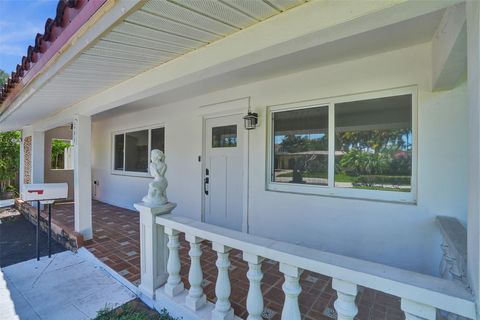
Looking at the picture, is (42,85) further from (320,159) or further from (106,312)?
(320,159)

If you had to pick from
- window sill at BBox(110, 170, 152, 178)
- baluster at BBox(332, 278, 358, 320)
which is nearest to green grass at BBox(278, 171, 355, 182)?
baluster at BBox(332, 278, 358, 320)

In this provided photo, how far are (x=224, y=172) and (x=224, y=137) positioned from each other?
25.2 inches

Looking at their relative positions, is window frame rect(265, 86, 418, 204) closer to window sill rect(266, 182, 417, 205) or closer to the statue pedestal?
window sill rect(266, 182, 417, 205)

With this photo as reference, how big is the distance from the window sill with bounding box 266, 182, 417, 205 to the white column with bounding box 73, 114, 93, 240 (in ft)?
9.60

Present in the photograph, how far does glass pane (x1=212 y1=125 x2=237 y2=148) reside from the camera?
416cm

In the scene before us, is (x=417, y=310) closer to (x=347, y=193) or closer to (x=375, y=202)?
(x=375, y=202)

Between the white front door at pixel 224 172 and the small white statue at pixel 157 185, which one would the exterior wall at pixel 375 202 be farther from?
the small white statue at pixel 157 185

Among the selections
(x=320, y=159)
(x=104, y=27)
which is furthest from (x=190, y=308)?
(x=320, y=159)

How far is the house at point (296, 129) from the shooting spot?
1.22 metres

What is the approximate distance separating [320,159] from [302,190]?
50 cm

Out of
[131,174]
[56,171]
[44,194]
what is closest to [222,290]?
[44,194]

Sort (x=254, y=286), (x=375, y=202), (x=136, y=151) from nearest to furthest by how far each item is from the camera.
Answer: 1. (x=254, y=286)
2. (x=375, y=202)
3. (x=136, y=151)

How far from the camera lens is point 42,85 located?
2.65 meters

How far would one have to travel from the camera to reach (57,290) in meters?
2.50
